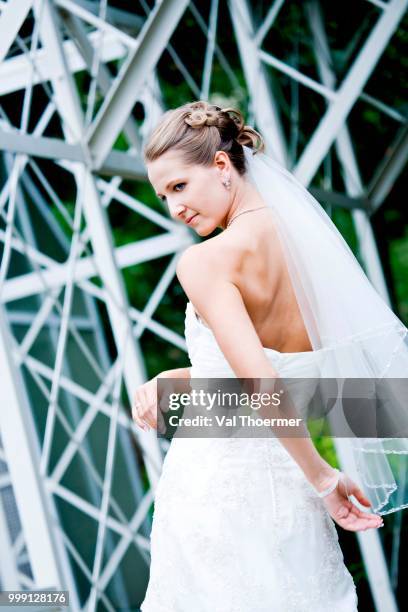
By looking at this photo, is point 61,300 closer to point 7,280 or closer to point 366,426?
point 7,280

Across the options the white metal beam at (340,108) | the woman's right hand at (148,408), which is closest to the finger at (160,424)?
the woman's right hand at (148,408)

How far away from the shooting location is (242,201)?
1784 mm

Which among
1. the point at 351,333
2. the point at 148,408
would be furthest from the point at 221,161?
the point at 148,408

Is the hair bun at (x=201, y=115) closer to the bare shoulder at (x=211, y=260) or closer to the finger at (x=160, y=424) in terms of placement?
the bare shoulder at (x=211, y=260)

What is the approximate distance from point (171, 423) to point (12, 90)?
126 inches

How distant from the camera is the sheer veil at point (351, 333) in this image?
1.76 m

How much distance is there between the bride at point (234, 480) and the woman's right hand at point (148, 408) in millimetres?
107

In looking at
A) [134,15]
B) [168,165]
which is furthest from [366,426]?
[134,15]

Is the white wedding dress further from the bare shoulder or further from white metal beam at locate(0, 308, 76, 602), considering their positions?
white metal beam at locate(0, 308, 76, 602)

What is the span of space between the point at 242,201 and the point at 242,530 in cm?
70

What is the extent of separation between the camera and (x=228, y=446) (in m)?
1.79

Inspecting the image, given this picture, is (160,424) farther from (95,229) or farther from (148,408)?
(95,229)

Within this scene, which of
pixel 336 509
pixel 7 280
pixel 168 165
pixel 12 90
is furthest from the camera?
pixel 7 280

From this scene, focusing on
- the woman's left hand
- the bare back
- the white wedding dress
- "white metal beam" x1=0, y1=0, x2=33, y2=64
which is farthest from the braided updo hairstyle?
"white metal beam" x1=0, y1=0, x2=33, y2=64
